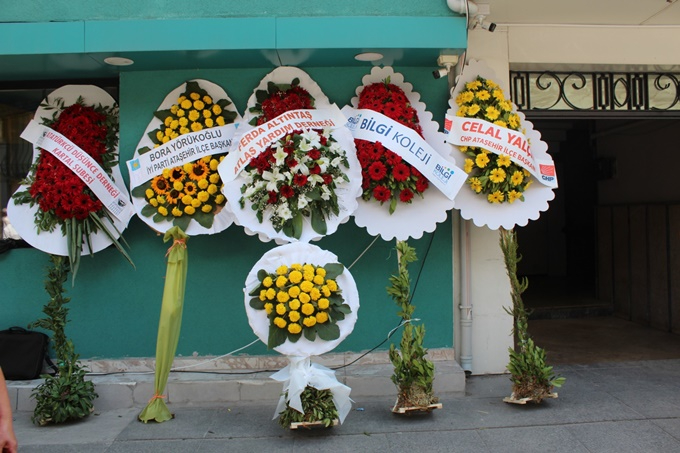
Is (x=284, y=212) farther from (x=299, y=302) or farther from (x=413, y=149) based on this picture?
(x=413, y=149)

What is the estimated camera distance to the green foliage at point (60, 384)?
5297 millimetres

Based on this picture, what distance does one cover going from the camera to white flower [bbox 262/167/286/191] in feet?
17.4

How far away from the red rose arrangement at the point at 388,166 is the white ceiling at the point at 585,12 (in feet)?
3.93

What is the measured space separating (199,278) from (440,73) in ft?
9.70

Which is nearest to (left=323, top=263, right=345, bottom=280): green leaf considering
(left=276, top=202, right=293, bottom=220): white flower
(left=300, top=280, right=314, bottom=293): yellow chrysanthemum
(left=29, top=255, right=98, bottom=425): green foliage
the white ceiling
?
(left=300, top=280, right=314, bottom=293): yellow chrysanthemum

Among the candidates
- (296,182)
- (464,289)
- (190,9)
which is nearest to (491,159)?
(464,289)

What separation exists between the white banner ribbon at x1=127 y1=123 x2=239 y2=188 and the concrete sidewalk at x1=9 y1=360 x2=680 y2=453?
2102 mm

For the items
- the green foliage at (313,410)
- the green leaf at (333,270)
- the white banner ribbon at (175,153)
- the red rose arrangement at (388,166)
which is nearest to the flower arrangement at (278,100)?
the white banner ribbon at (175,153)

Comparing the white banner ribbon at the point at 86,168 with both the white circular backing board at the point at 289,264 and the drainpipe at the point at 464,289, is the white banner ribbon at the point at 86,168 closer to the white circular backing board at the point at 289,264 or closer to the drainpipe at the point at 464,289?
the white circular backing board at the point at 289,264

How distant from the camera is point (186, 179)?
5758 millimetres

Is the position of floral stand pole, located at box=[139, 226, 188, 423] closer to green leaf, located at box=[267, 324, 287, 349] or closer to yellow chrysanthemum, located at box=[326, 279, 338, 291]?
green leaf, located at box=[267, 324, 287, 349]

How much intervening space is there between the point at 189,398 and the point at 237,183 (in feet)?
6.47

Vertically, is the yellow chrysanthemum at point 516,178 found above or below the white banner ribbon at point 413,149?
below

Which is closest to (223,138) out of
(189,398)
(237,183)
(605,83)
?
(237,183)
